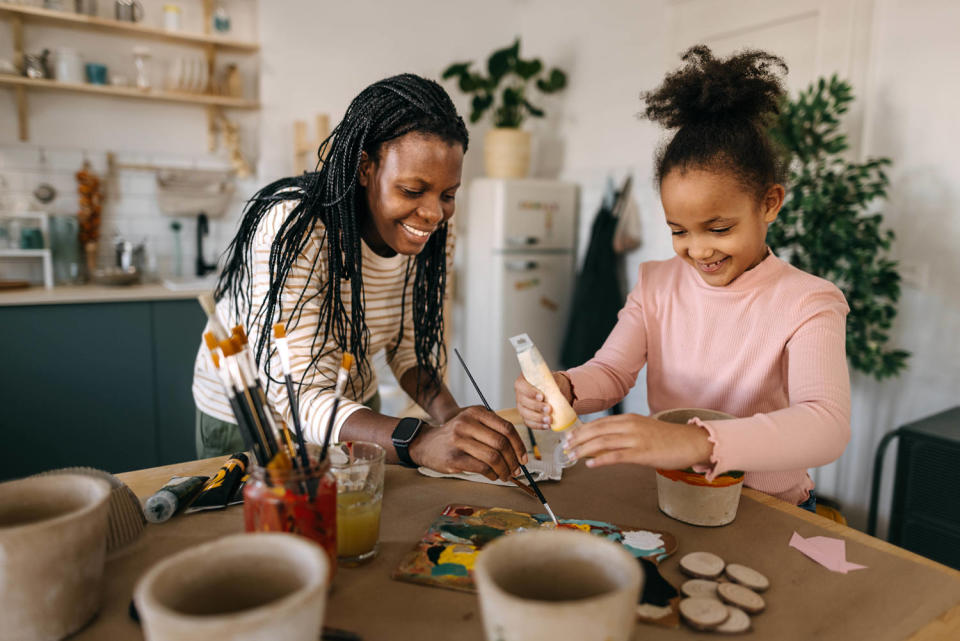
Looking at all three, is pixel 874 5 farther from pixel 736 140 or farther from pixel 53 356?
pixel 53 356

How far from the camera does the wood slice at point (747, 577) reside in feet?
2.30

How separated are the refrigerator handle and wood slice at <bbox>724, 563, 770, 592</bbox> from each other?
2.88 m

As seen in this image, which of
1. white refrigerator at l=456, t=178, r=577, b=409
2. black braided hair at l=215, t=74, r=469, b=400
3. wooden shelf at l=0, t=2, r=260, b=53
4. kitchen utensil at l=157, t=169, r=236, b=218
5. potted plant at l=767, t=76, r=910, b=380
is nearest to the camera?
black braided hair at l=215, t=74, r=469, b=400

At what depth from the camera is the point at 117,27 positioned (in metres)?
2.97

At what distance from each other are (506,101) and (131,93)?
6.22 ft

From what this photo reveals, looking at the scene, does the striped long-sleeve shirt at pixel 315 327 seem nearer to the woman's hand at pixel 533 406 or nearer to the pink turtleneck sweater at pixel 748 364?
the woman's hand at pixel 533 406

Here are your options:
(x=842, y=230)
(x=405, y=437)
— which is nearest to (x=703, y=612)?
(x=405, y=437)

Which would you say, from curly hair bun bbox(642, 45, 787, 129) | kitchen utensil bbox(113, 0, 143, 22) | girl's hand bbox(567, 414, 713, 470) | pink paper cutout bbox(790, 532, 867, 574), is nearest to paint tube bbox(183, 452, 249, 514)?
girl's hand bbox(567, 414, 713, 470)

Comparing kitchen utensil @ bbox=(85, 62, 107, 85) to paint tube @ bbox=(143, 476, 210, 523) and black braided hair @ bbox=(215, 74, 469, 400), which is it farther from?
paint tube @ bbox=(143, 476, 210, 523)

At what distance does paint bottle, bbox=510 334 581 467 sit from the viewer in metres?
0.87

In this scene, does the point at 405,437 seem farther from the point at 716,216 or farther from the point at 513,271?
the point at 513,271

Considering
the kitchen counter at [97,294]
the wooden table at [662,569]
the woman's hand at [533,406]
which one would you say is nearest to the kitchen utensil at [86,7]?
the kitchen counter at [97,294]

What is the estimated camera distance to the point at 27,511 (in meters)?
0.64

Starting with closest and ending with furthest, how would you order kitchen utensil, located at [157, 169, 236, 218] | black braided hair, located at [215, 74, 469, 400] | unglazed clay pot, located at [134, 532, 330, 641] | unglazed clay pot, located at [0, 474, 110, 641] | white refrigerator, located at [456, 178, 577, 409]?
unglazed clay pot, located at [134, 532, 330, 641] → unglazed clay pot, located at [0, 474, 110, 641] → black braided hair, located at [215, 74, 469, 400] → kitchen utensil, located at [157, 169, 236, 218] → white refrigerator, located at [456, 178, 577, 409]
